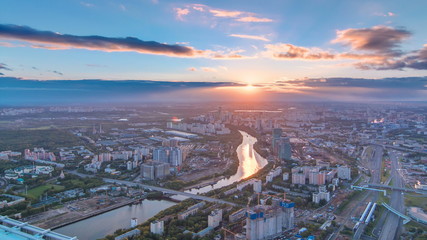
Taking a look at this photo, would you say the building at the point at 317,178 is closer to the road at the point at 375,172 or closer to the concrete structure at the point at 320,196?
the road at the point at 375,172

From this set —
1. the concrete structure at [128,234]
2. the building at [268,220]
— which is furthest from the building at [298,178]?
the concrete structure at [128,234]

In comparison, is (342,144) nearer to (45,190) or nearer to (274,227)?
(274,227)

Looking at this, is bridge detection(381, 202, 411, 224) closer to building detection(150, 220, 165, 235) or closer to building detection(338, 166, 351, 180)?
building detection(338, 166, 351, 180)

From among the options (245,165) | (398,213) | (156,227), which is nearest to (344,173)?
(398,213)

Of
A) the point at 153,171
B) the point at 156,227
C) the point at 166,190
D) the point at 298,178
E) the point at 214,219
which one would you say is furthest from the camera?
the point at 153,171

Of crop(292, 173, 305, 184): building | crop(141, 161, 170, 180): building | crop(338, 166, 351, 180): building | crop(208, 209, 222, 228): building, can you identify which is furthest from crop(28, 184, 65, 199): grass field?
crop(338, 166, 351, 180): building

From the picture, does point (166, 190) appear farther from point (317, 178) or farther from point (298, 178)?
point (317, 178)
